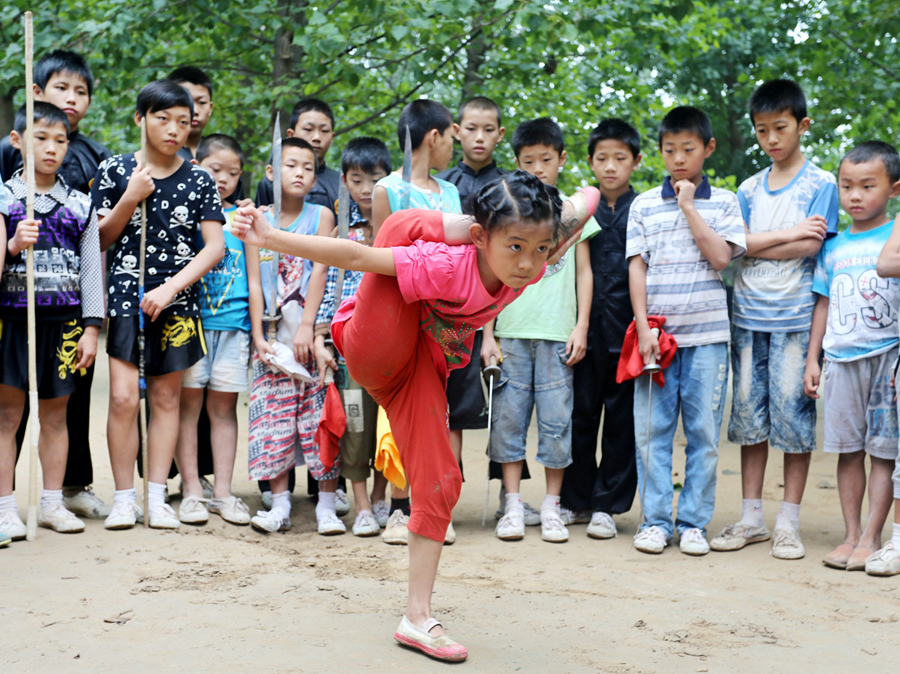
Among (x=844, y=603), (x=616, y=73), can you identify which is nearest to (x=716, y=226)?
(x=844, y=603)

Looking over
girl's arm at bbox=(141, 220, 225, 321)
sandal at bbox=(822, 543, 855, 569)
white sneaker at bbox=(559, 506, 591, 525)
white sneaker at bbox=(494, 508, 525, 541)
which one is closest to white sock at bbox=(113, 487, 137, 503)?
girl's arm at bbox=(141, 220, 225, 321)

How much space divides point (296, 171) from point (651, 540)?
2.55m

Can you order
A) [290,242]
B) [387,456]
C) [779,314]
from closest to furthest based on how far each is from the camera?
[290,242]
[387,456]
[779,314]

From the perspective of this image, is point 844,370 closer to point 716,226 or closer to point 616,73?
point 716,226

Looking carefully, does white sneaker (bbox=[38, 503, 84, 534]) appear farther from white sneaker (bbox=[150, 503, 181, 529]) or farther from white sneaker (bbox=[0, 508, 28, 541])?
white sneaker (bbox=[150, 503, 181, 529])

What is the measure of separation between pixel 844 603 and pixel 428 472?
1.80m

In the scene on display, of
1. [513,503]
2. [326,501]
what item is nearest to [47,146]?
[326,501]

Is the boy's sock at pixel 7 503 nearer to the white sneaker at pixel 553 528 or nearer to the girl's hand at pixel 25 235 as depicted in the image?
the girl's hand at pixel 25 235

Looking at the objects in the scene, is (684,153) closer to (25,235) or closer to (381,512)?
(381,512)

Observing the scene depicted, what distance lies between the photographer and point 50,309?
4152mm

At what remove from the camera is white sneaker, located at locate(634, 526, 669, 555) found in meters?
4.29

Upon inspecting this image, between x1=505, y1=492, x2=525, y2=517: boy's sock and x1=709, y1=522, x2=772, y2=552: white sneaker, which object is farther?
x1=505, y1=492, x2=525, y2=517: boy's sock

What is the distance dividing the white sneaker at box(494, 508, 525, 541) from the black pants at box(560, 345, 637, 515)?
46 centimetres

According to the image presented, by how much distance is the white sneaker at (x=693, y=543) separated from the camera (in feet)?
14.0
